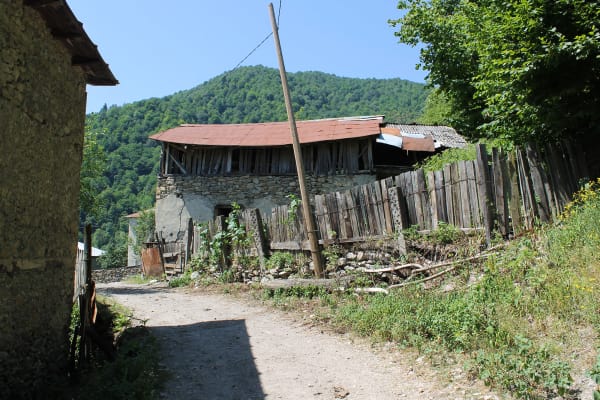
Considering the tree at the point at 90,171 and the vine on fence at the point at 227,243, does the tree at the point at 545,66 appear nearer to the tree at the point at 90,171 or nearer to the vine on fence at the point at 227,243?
the vine on fence at the point at 227,243

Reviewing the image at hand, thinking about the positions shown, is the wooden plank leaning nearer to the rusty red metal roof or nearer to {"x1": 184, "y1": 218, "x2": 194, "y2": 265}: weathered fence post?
Result: {"x1": 184, "y1": 218, "x2": 194, "y2": 265}: weathered fence post

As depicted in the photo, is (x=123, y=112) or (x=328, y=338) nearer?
(x=328, y=338)

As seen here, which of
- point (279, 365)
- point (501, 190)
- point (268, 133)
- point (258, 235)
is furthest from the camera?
point (268, 133)

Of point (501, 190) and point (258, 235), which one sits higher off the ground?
point (501, 190)

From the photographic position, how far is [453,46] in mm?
13383

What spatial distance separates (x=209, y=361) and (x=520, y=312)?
360cm

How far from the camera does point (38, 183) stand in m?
5.06

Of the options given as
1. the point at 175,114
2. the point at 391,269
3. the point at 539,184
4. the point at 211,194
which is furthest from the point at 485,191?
the point at 175,114

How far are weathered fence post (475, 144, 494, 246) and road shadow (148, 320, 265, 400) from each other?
3.71m

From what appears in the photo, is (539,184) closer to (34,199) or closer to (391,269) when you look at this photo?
(391,269)

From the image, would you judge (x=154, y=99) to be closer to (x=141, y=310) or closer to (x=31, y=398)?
(x=141, y=310)

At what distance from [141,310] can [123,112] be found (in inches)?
2336

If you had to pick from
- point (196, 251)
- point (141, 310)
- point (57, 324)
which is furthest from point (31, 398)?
point (196, 251)

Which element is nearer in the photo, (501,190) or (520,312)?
(520,312)
